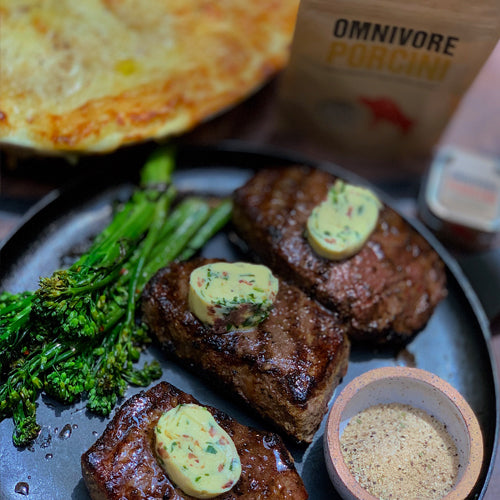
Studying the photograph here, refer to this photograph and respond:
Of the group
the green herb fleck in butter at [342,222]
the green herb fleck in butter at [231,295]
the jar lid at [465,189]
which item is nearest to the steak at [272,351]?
the green herb fleck in butter at [231,295]

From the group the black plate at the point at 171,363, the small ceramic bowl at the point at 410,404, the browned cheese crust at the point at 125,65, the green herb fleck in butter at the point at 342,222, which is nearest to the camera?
the small ceramic bowl at the point at 410,404

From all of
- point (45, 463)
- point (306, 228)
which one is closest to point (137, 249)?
point (306, 228)

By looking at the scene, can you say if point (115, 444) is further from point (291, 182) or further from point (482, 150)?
point (482, 150)

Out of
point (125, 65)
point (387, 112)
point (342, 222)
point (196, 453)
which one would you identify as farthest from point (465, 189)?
point (196, 453)

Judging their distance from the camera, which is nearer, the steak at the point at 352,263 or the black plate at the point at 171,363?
the black plate at the point at 171,363

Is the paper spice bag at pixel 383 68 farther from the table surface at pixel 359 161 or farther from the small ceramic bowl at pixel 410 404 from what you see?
the small ceramic bowl at pixel 410 404

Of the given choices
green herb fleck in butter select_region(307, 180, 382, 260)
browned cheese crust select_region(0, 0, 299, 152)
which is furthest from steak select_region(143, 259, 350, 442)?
browned cheese crust select_region(0, 0, 299, 152)

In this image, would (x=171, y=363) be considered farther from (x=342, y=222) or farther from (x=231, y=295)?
(x=342, y=222)
